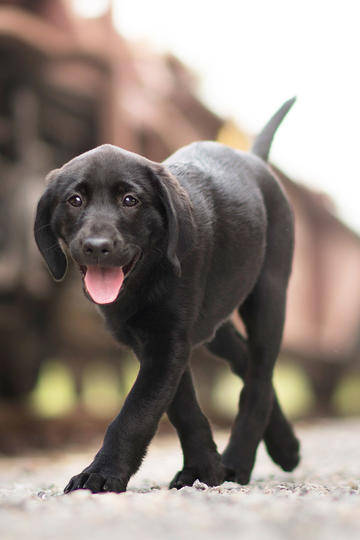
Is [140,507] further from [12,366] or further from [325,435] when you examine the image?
[12,366]

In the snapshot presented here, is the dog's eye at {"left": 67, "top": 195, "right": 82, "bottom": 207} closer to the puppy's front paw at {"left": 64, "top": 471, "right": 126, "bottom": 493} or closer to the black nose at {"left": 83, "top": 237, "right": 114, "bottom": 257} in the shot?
the black nose at {"left": 83, "top": 237, "right": 114, "bottom": 257}

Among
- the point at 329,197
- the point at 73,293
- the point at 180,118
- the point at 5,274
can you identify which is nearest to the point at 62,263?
the point at 5,274

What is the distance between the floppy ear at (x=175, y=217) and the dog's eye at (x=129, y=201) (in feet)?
0.38

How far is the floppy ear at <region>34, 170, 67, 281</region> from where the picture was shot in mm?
3235

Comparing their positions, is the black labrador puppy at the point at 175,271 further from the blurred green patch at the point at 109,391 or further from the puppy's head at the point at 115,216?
the blurred green patch at the point at 109,391

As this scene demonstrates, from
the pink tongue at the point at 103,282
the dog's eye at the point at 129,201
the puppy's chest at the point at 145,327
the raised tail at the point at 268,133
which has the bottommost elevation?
the puppy's chest at the point at 145,327

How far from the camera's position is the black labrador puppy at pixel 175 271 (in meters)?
2.93

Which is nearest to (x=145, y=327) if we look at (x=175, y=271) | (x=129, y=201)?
(x=175, y=271)

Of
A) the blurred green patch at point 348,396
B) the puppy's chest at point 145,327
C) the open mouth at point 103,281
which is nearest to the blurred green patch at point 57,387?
the blurred green patch at point 348,396

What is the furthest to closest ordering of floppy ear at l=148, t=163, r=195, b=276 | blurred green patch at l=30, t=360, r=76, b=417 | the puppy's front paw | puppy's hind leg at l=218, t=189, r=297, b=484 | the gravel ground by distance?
blurred green patch at l=30, t=360, r=76, b=417 < puppy's hind leg at l=218, t=189, r=297, b=484 < floppy ear at l=148, t=163, r=195, b=276 < the puppy's front paw < the gravel ground

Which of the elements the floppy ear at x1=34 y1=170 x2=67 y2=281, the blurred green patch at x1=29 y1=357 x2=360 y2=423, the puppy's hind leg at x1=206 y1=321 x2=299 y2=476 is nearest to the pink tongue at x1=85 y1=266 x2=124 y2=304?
the floppy ear at x1=34 y1=170 x2=67 y2=281

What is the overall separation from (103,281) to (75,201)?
33 cm

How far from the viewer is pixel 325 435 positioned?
333 inches

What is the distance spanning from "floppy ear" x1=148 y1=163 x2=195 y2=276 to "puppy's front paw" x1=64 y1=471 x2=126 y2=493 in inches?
30.3
